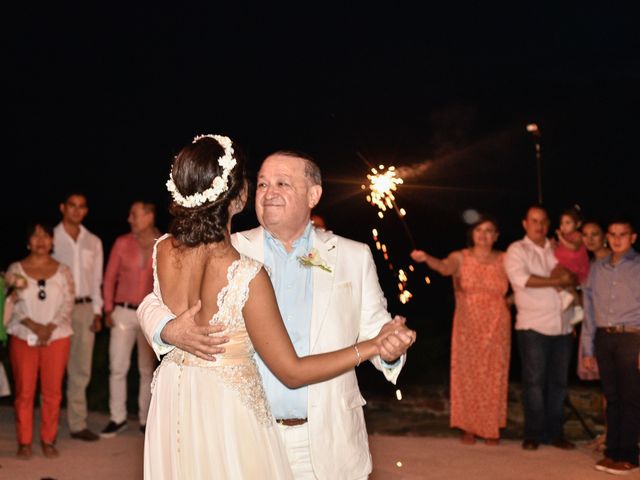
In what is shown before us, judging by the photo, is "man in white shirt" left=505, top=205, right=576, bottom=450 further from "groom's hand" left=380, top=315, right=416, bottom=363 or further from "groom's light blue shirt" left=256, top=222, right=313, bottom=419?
"groom's hand" left=380, top=315, right=416, bottom=363

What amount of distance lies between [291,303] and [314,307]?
0.10 m

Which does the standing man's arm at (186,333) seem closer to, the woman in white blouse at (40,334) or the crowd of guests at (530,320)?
the woman in white blouse at (40,334)

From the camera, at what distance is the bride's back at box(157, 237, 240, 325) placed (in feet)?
9.98

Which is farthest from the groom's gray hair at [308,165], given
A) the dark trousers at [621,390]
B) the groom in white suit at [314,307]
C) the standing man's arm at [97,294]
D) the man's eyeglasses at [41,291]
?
the standing man's arm at [97,294]

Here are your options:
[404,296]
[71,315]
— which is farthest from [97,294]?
[404,296]

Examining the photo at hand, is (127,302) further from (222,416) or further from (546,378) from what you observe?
(222,416)

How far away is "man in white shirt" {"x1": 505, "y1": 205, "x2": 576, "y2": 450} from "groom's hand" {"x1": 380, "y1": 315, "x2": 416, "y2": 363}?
5169mm

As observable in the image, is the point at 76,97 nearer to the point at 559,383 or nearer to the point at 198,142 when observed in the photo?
the point at 559,383

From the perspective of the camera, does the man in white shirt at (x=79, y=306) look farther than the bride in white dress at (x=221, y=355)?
Yes

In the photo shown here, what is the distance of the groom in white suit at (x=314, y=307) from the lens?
364 centimetres

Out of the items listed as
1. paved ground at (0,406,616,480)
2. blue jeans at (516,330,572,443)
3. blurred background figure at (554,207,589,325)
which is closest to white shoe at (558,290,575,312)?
blurred background figure at (554,207,589,325)

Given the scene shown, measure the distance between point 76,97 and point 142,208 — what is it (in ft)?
54.3

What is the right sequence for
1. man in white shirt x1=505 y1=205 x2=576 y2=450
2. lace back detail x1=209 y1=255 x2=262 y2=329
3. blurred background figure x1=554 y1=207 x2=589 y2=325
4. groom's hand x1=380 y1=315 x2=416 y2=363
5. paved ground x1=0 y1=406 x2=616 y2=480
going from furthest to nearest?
blurred background figure x1=554 y1=207 x2=589 y2=325
man in white shirt x1=505 y1=205 x2=576 y2=450
paved ground x1=0 y1=406 x2=616 y2=480
groom's hand x1=380 y1=315 x2=416 y2=363
lace back detail x1=209 y1=255 x2=262 y2=329

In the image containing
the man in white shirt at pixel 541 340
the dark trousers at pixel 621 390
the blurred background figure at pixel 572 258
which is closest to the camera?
the dark trousers at pixel 621 390
